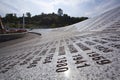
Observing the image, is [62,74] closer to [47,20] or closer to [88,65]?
[88,65]

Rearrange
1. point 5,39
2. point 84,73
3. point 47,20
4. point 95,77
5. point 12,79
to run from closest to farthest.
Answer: point 95,77 → point 84,73 → point 12,79 → point 5,39 → point 47,20

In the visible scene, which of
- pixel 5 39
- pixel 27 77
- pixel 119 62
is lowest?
pixel 5 39

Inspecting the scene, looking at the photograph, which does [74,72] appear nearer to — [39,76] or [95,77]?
[95,77]

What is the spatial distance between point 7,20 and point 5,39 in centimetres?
6283

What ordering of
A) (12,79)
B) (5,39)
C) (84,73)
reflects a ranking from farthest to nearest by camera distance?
1. (5,39)
2. (12,79)
3. (84,73)

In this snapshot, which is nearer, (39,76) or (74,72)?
(74,72)

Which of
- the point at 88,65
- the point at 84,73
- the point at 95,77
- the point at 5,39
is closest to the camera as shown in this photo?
the point at 95,77

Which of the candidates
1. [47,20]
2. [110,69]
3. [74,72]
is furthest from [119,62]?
[47,20]

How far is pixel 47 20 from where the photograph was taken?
217ft

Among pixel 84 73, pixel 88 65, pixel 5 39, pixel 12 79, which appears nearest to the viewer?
pixel 84 73

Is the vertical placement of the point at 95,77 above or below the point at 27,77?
above

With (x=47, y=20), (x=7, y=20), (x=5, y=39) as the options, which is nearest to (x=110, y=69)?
(x=5, y=39)

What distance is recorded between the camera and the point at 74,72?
125cm

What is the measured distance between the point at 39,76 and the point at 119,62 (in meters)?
0.84
